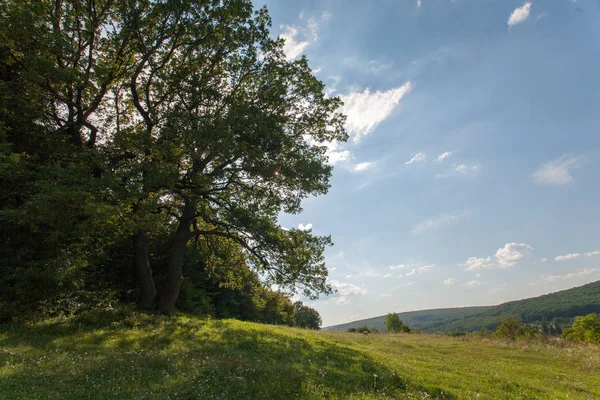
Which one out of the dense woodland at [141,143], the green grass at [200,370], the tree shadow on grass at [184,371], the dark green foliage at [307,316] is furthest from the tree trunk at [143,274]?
the dark green foliage at [307,316]

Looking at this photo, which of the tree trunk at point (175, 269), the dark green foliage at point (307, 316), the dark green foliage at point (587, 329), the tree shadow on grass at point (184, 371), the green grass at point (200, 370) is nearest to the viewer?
the tree shadow on grass at point (184, 371)

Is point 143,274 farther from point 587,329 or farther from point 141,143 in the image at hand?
point 587,329

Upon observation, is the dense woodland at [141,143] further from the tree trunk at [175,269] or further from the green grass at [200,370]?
the green grass at [200,370]

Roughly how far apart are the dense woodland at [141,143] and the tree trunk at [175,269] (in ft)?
0.40

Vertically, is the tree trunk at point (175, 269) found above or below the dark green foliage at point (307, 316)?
above

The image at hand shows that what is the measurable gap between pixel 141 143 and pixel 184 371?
1245 cm

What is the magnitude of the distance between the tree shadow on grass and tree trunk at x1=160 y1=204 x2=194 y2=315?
593 centimetres

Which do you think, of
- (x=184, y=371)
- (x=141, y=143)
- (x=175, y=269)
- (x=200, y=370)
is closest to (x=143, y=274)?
(x=175, y=269)

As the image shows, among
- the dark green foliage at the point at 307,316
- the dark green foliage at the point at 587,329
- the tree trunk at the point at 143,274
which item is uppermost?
the tree trunk at the point at 143,274

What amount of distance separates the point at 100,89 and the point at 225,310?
35731 millimetres

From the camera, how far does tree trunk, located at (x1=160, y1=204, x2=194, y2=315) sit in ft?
63.7

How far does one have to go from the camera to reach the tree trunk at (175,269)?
19.4 m

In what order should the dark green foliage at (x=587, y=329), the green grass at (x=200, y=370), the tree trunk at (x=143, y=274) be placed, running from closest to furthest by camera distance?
the green grass at (x=200, y=370) < the tree trunk at (x=143, y=274) < the dark green foliage at (x=587, y=329)

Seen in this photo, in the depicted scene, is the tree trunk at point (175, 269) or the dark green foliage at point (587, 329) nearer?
the tree trunk at point (175, 269)
